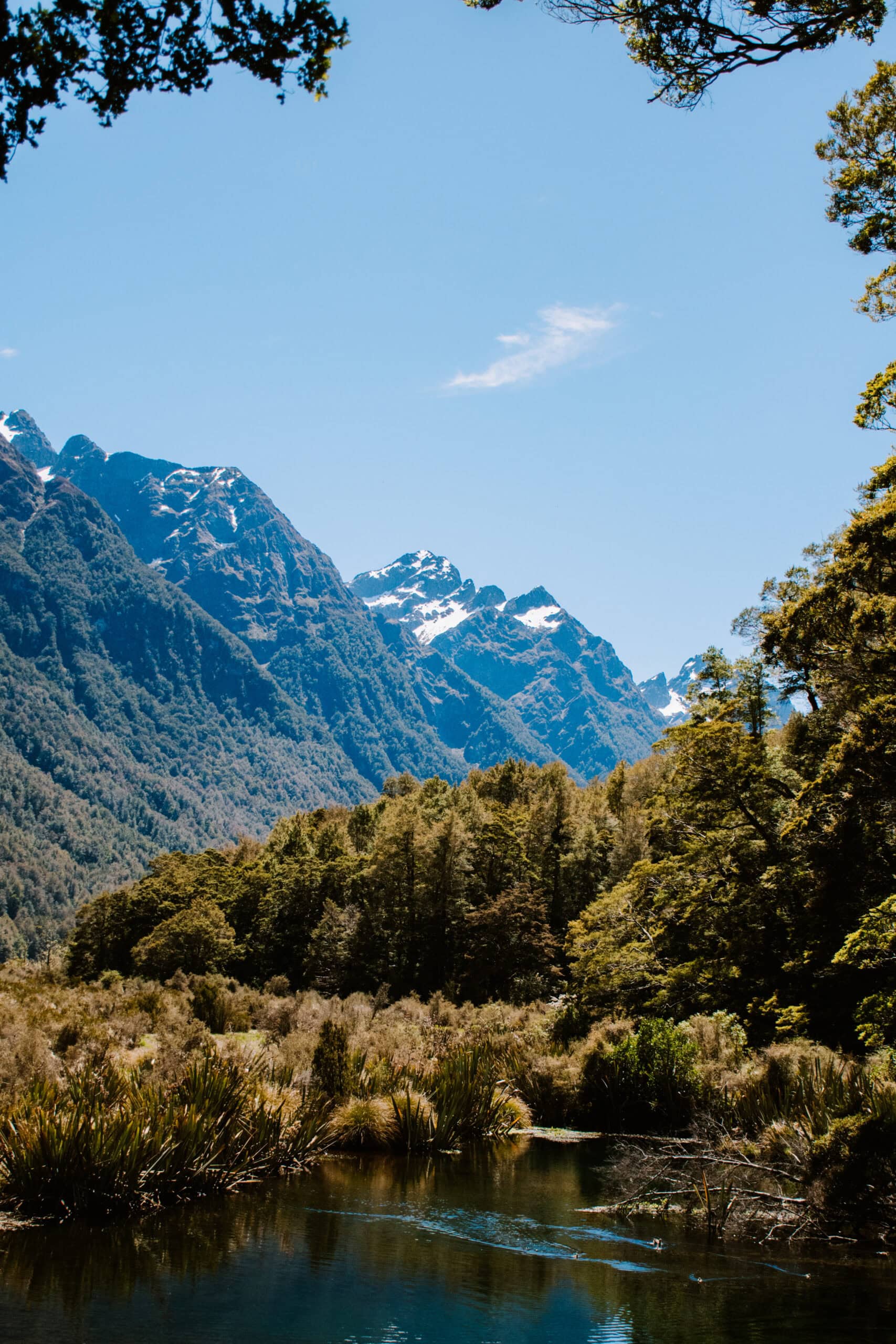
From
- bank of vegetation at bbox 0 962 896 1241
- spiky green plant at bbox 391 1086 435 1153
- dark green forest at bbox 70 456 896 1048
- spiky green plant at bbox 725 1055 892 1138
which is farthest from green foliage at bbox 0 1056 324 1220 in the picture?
dark green forest at bbox 70 456 896 1048

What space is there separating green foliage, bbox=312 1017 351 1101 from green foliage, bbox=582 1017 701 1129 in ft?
24.0

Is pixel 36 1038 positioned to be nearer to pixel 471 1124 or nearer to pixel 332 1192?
pixel 332 1192

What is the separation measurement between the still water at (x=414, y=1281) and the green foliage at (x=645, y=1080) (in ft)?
26.2

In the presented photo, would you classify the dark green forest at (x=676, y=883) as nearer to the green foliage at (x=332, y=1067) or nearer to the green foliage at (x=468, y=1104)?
the green foliage at (x=468, y=1104)

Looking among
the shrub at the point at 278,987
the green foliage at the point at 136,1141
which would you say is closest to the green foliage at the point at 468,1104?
the green foliage at the point at 136,1141

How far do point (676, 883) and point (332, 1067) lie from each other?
14090 millimetres

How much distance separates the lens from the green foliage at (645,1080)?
2228 centimetres

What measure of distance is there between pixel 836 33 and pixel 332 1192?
17.3 meters

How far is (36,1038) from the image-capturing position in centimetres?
1662

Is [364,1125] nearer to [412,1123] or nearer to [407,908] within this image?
[412,1123]

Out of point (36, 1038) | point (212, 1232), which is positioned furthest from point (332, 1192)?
point (36, 1038)

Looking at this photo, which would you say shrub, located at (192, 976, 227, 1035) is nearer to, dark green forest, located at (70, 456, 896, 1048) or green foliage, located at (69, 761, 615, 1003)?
dark green forest, located at (70, 456, 896, 1048)

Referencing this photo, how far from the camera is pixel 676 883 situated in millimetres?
30094

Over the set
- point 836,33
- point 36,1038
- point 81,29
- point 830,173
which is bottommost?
point 36,1038
